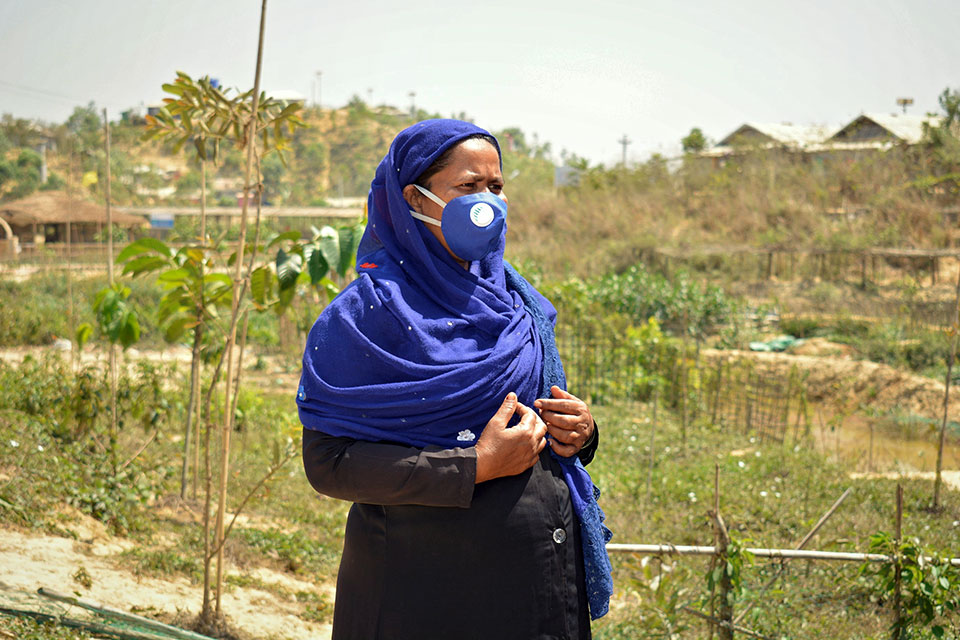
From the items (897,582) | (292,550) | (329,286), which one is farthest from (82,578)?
(897,582)

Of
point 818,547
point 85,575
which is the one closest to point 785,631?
point 818,547

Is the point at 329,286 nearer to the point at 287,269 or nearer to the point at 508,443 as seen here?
the point at 287,269

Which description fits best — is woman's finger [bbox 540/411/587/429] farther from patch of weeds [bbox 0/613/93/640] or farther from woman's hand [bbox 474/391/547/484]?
patch of weeds [bbox 0/613/93/640]

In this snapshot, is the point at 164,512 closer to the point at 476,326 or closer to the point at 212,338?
the point at 212,338

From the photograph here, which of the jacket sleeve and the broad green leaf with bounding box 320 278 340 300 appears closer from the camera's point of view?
the jacket sleeve

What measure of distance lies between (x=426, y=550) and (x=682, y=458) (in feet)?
16.5

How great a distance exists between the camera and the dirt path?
2.62 meters

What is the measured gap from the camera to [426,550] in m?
1.24

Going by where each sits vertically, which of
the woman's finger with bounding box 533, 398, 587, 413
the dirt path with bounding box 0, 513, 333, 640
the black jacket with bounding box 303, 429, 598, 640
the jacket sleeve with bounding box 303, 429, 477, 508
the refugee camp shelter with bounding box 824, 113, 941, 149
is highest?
the refugee camp shelter with bounding box 824, 113, 941, 149

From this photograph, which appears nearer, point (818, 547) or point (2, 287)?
point (818, 547)

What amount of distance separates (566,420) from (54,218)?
76.0ft

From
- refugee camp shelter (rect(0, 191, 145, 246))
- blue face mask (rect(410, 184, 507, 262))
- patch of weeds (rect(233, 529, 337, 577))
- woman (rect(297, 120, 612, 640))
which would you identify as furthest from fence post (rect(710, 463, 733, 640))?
refugee camp shelter (rect(0, 191, 145, 246))

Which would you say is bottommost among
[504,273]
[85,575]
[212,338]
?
[85,575]

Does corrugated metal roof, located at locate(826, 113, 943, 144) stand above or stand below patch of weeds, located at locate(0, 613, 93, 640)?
above
